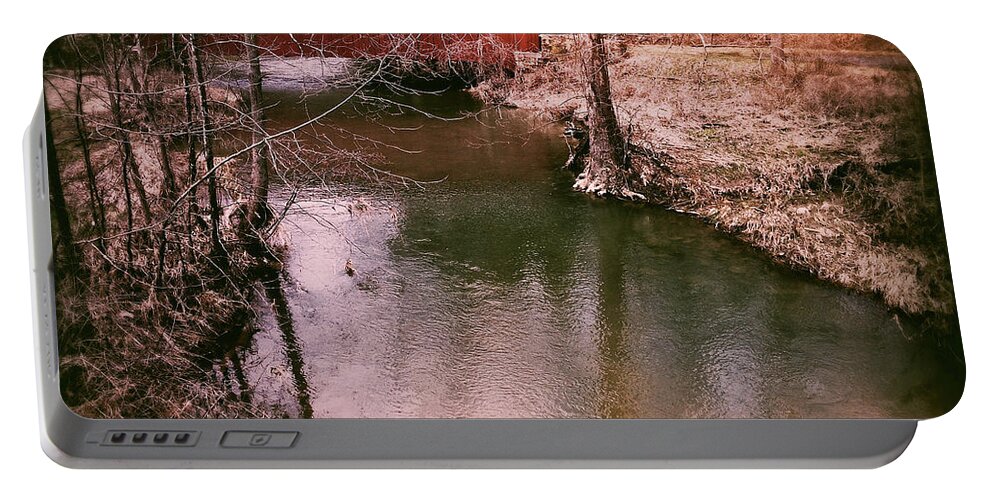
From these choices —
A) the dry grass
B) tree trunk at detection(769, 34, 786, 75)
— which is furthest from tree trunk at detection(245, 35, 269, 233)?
tree trunk at detection(769, 34, 786, 75)

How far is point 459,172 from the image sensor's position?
255cm

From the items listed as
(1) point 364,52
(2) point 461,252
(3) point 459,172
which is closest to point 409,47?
(1) point 364,52

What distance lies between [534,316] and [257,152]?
0.90m

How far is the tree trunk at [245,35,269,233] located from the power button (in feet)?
1.81

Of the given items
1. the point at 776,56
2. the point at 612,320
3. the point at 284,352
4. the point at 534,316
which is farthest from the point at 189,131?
the point at 776,56

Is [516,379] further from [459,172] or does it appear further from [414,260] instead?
[459,172]

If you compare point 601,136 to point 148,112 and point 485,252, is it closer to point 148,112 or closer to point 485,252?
point 485,252

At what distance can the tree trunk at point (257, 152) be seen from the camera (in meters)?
2.46

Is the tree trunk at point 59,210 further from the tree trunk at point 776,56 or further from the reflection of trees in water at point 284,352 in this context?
the tree trunk at point 776,56

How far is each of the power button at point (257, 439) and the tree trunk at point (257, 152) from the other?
55 cm

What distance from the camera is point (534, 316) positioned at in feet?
7.87

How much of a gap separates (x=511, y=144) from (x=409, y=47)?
0.43 metres

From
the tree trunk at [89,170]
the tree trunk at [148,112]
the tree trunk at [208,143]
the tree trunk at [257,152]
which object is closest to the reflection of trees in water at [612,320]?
the tree trunk at [257,152]

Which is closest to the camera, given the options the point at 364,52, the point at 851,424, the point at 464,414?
A: the point at 464,414
